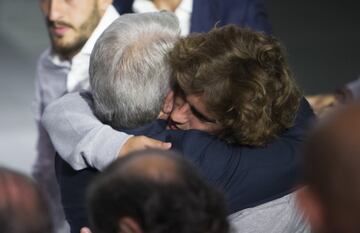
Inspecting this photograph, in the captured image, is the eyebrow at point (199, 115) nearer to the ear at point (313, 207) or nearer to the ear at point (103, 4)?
the ear at point (313, 207)

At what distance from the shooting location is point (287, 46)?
20.0 feet

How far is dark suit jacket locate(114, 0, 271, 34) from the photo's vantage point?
265 centimetres

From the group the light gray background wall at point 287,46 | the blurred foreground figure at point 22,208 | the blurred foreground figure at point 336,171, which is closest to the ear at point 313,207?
the blurred foreground figure at point 336,171

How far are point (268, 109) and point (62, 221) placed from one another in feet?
3.12

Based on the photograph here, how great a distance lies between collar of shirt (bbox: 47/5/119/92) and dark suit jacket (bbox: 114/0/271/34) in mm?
178

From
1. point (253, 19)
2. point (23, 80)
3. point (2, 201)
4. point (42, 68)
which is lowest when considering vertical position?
point (23, 80)

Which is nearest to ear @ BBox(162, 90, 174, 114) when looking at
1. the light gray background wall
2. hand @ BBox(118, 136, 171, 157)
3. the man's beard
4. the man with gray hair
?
the man with gray hair

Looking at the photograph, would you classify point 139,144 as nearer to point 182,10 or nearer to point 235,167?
point 235,167

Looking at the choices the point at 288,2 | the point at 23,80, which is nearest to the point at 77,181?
the point at 23,80

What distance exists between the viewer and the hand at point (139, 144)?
6.06 feet

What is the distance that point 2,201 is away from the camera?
1.25 m

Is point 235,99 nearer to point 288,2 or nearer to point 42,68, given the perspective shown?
point 42,68

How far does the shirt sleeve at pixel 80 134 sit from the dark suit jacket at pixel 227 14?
0.62m

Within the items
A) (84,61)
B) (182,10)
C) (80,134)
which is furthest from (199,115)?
(182,10)
